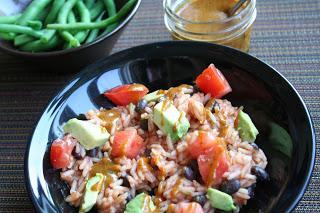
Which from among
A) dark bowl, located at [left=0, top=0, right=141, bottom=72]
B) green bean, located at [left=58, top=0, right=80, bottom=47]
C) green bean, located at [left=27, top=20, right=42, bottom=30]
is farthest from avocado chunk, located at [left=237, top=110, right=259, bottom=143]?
green bean, located at [left=27, top=20, right=42, bottom=30]

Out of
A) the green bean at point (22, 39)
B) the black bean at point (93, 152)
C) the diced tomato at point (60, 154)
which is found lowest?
the black bean at point (93, 152)

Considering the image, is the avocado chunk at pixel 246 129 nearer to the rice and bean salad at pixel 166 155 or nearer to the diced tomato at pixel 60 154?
the rice and bean salad at pixel 166 155

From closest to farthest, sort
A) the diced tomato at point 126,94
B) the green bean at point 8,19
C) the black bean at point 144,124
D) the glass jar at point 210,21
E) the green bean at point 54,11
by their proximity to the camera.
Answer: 1. the black bean at point 144,124
2. the diced tomato at point 126,94
3. the glass jar at point 210,21
4. the green bean at point 8,19
5. the green bean at point 54,11

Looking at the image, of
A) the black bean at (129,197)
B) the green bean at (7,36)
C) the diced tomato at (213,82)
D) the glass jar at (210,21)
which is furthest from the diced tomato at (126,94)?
the green bean at (7,36)

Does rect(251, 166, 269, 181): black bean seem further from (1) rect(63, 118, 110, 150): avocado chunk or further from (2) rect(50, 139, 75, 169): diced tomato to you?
(2) rect(50, 139, 75, 169): diced tomato

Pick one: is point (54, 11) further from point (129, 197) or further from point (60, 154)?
point (129, 197)

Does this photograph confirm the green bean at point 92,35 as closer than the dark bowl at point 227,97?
No

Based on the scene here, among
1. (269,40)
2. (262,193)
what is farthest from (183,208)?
(269,40)
